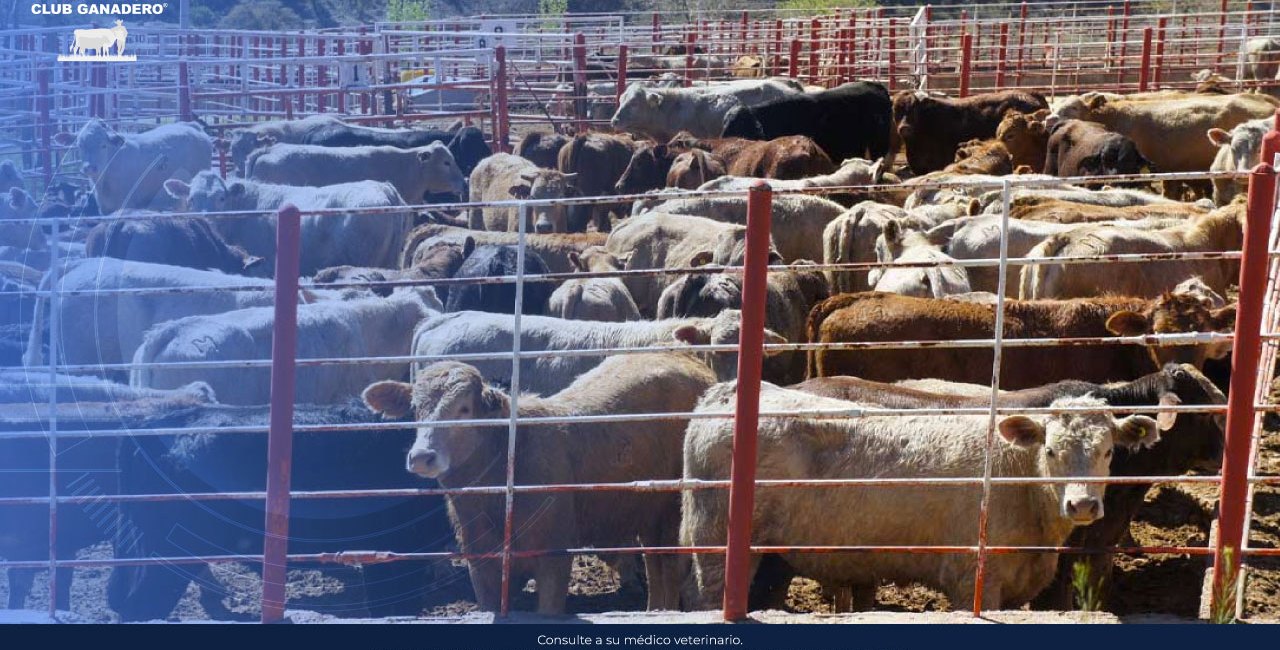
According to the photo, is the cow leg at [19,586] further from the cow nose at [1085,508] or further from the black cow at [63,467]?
the cow nose at [1085,508]

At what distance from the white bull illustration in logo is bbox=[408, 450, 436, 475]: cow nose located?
1670 centimetres

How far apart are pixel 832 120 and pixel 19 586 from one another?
15.2 meters

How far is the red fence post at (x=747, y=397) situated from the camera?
514 centimetres

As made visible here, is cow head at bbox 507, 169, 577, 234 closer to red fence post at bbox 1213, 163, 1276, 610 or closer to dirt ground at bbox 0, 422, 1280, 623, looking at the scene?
dirt ground at bbox 0, 422, 1280, 623

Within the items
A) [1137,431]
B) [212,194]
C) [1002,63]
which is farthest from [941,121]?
Result: [1137,431]

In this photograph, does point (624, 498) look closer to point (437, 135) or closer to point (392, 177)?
point (392, 177)

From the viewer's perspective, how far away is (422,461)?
6.33 meters

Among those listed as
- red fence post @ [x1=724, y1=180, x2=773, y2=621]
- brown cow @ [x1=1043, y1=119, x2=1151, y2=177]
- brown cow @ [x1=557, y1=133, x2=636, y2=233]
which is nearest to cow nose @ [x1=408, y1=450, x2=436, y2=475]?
red fence post @ [x1=724, y1=180, x2=773, y2=621]

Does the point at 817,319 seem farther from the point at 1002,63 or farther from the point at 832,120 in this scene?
the point at 1002,63

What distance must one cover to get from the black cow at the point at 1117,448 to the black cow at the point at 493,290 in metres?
4.61

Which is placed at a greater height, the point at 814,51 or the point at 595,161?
the point at 814,51

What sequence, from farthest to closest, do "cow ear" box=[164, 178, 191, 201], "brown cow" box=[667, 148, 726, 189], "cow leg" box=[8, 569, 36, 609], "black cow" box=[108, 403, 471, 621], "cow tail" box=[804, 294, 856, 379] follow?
"brown cow" box=[667, 148, 726, 189] → "cow ear" box=[164, 178, 191, 201] → "cow tail" box=[804, 294, 856, 379] → "cow leg" box=[8, 569, 36, 609] → "black cow" box=[108, 403, 471, 621]

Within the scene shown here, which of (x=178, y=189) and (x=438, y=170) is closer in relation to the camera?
A: (x=178, y=189)

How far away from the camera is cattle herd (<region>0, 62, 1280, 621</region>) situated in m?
6.70
